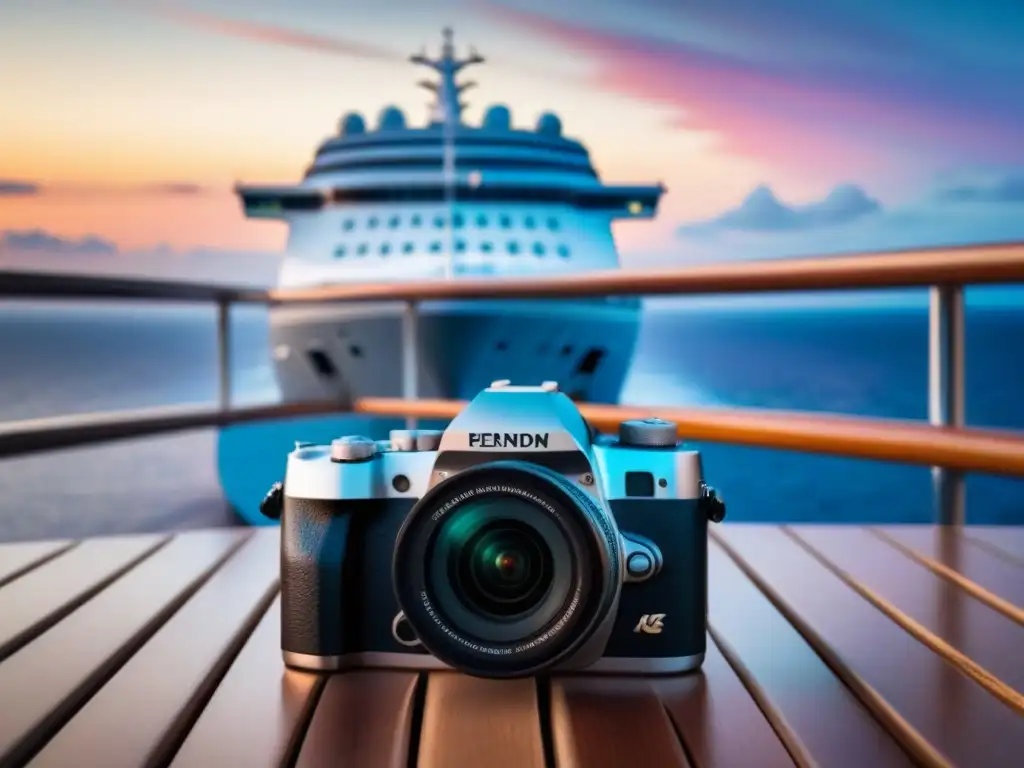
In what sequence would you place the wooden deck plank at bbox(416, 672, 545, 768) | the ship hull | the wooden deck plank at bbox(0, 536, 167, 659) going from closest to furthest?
the wooden deck plank at bbox(416, 672, 545, 768) < the wooden deck plank at bbox(0, 536, 167, 659) < the ship hull

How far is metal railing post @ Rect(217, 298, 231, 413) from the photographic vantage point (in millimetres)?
2043

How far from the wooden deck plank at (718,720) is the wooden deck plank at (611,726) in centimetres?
1

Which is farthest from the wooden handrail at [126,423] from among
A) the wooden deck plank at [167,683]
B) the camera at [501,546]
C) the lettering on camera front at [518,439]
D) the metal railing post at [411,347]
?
the lettering on camera front at [518,439]

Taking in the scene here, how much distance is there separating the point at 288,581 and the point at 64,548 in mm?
845

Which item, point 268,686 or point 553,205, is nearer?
point 268,686

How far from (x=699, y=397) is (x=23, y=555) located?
40765mm

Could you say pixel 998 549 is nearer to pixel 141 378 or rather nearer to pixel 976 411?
pixel 976 411

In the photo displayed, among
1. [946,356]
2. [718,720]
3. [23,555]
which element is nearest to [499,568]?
[718,720]

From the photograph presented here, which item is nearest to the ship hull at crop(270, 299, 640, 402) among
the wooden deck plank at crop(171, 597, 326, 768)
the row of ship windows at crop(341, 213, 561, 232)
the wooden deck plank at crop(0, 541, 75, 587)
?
the row of ship windows at crop(341, 213, 561, 232)

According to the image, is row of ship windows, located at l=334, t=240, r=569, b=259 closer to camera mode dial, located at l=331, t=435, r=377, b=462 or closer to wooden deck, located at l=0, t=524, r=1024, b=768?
wooden deck, located at l=0, t=524, r=1024, b=768

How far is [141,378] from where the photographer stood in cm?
4241

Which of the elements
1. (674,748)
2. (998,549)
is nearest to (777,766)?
(674,748)

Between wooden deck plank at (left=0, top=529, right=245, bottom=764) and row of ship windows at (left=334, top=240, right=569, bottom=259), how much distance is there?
12705mm

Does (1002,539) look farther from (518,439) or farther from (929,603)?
(518,439)
